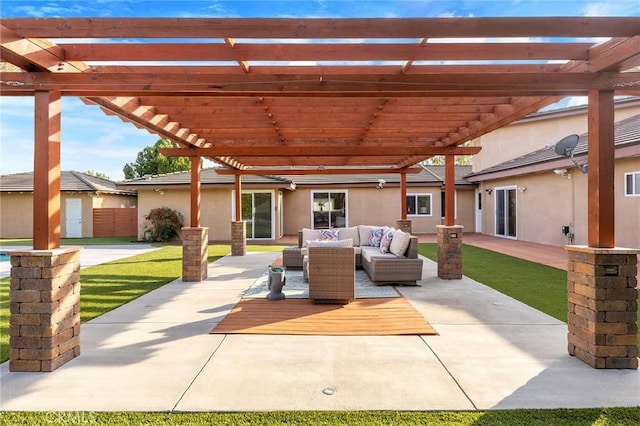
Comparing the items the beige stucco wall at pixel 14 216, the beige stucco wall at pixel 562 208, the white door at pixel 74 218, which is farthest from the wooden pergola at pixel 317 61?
the beige stucco wall at pixel 14 216

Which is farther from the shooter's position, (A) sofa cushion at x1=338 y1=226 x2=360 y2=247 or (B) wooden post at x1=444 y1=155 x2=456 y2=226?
(A) sofa cushion at x1=338 y1=226 x2=360 y2=247

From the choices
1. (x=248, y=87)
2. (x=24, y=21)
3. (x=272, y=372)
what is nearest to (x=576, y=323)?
(x=272, y=372)

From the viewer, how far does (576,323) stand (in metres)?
4.16

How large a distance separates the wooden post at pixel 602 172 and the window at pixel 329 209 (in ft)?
52.1

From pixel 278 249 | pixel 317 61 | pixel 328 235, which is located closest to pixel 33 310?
pixel 317 61

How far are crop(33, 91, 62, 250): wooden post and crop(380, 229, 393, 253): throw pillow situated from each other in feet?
21.5

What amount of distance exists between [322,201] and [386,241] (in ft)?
36.4

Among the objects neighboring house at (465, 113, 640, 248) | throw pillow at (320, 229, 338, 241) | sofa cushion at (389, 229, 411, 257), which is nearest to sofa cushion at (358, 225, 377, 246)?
throw pillow at (320, 229, 338, 241)

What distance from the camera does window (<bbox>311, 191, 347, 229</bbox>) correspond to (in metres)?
20.0

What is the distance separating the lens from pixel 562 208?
1352cm

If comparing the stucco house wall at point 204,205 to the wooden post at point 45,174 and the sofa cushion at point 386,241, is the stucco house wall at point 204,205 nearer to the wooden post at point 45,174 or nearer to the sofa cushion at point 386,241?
the sofa cushion at point 386,241

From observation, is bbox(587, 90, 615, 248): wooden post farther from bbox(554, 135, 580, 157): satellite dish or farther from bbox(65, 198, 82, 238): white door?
bbox(65, 198, 82, 238): white door

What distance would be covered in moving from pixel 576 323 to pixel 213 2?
557 centimetres

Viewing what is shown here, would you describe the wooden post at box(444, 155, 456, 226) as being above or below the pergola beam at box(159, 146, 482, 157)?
below
